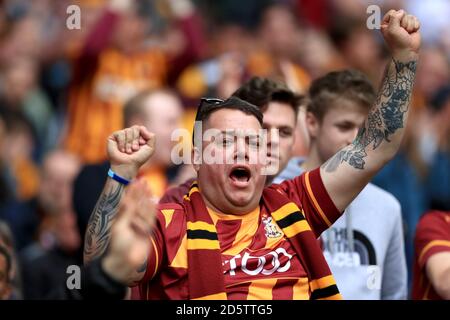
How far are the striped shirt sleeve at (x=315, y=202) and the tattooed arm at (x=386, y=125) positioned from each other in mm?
28

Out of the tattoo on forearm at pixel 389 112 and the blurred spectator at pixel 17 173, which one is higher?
the blurred spectator at pixel 17 173

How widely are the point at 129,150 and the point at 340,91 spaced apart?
1753 mm

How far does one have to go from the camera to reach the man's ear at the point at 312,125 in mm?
5609

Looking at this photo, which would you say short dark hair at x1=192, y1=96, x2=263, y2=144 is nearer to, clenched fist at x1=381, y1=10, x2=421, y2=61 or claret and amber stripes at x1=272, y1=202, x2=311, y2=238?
claret and amber stripes at x1=272, y1=202, x2=311, y2=238

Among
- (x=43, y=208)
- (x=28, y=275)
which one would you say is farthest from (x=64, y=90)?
(x=28, y=275)

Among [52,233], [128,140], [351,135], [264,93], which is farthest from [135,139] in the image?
[52,233]

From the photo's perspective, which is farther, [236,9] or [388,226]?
[236,9]

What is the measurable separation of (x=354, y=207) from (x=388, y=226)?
207 millimetres

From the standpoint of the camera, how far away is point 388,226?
5504 mm

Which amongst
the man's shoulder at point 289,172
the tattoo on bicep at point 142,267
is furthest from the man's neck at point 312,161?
the tattoo on bicep at point 142,267

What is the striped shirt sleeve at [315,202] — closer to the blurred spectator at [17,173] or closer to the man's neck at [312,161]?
the man's neck at [312,161]

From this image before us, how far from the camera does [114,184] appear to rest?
13.6 feet

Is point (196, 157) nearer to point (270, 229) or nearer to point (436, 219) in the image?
point (270, 229)
